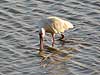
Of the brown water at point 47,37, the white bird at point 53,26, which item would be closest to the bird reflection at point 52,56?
the brown water at point 47,37

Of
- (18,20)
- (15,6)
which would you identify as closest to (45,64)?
(18,20)

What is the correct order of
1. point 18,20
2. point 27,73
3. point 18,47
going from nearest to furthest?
point 27,73, point 18,47, point 18,20

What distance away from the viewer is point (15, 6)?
14.2 metres

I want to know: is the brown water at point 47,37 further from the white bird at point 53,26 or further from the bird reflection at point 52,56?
the white bird at point 53,26

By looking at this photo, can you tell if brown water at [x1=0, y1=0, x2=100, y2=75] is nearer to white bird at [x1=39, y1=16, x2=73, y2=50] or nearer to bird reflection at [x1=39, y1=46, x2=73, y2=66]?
bird reflection at [x1=39, y1=46, x2=73, y2=66]

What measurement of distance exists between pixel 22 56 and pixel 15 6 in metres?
3.62

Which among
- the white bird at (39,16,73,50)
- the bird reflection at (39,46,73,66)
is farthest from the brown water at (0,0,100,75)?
the white bird at (39,16,73,50)

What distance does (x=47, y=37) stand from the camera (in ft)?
41.4

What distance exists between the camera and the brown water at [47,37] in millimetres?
10297

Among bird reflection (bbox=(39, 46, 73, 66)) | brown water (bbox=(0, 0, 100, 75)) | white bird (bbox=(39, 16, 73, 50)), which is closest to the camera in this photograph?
brown water (bbox=(0, 0, 100, 75))

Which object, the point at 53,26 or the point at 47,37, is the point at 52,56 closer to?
the point at 53,26

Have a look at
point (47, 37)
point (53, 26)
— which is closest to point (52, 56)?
point (53, 26)

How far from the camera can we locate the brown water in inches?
405

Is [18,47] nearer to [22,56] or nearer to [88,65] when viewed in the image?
[22,56]
